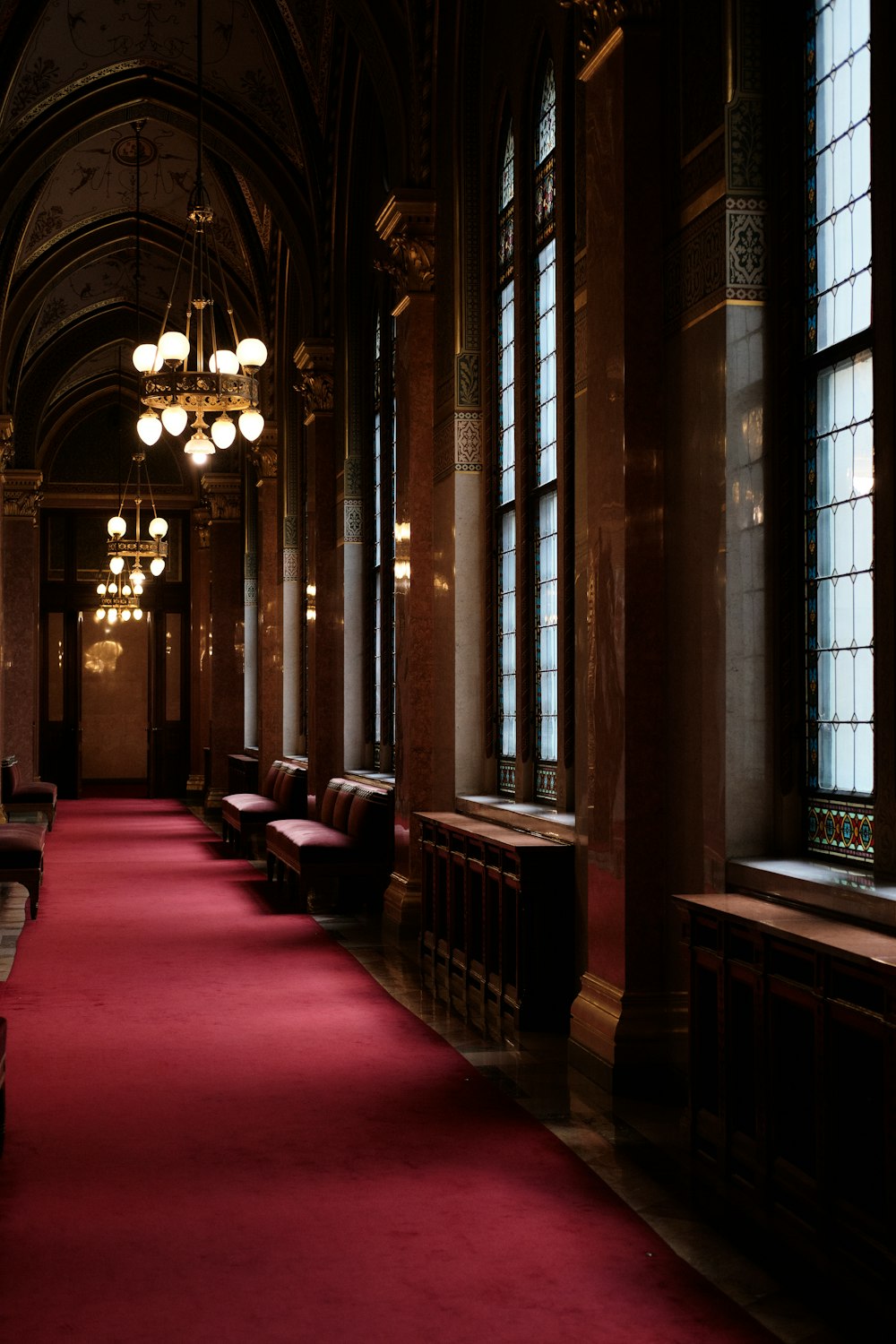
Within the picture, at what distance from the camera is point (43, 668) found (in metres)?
29.5

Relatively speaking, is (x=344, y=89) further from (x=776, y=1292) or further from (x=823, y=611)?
(x=776, y=1292)

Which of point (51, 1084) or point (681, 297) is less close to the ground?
point (681, 297)

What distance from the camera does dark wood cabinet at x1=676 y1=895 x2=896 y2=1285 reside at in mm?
4098

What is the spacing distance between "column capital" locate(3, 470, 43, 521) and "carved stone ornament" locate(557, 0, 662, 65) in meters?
19.8

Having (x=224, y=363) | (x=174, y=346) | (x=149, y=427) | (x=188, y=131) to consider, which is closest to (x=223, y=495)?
(x=188, y=131)

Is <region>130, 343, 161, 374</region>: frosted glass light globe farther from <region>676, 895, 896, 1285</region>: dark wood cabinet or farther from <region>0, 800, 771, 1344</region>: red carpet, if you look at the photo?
<region>676, 895, 896, 1285</region>: dark wood cabinet

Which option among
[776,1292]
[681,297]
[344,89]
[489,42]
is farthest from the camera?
[344,89]

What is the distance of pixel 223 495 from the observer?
25.8 meters

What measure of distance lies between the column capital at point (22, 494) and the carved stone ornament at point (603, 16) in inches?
781

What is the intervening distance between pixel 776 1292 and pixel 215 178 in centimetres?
1767

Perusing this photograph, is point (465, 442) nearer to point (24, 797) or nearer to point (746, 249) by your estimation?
point (746, 249)

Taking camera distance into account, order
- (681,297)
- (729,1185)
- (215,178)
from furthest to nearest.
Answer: (215,178) < (681,297) < (729,1185)

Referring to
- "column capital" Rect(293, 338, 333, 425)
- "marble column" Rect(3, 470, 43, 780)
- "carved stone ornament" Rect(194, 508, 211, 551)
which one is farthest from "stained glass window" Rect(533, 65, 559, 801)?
"carved stone ornament" Rect(194, 508, 211, 551)

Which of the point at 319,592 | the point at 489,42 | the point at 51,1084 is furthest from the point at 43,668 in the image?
the point at 51,1084
